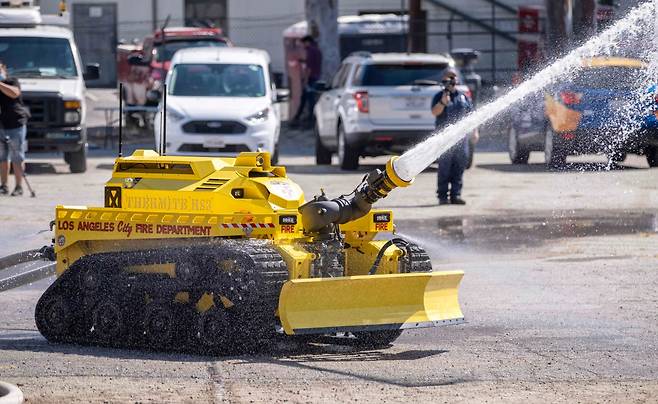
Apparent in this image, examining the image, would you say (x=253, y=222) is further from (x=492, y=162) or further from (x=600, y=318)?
(x=492, y=162)

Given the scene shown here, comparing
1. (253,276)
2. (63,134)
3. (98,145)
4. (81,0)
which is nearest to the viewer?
(253,276)

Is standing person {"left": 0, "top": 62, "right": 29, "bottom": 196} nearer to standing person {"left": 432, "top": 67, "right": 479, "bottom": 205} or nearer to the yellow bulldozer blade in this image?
standing person {"left": 432, "top": 67, "right": 479, "bottom": 205}

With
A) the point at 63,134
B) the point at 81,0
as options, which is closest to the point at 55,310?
the point at 63,134

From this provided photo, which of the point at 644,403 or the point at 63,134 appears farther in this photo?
the point at 63,134

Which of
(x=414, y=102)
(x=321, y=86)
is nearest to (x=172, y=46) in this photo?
(x=321, y=86)

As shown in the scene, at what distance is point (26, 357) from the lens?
1059 centimetres

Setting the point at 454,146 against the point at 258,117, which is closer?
the point at 454,146

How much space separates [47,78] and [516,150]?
25.6 ft

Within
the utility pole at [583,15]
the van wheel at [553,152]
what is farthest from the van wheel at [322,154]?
the utility pole at [583,15]

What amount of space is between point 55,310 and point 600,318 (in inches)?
160

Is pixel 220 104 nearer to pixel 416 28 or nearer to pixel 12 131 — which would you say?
pixel 12 131

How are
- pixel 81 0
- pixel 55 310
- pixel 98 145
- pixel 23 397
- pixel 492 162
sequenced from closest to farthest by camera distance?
pixel 23 397
pixel 55 310
pixel 492 162
pixel 98 145
pixel 81 0

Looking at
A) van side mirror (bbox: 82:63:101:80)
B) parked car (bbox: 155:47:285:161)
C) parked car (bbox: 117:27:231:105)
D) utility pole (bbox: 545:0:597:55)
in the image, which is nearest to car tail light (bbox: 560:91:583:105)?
parked car (bbox: 155:47:285:161)

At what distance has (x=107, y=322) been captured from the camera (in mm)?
11203
